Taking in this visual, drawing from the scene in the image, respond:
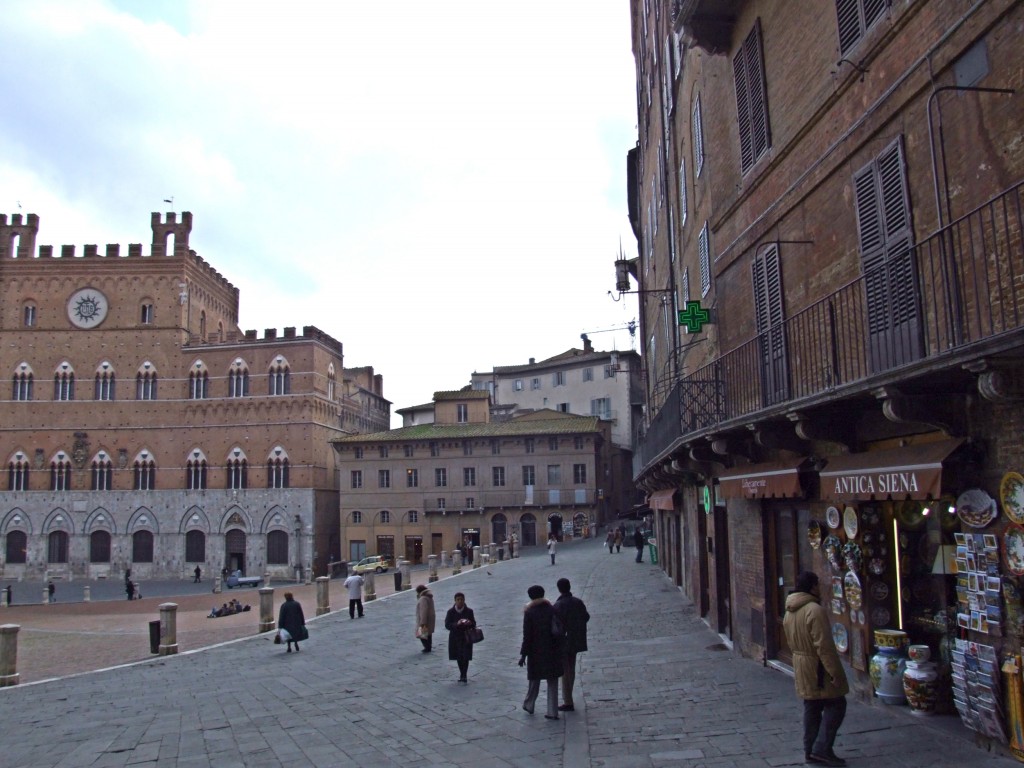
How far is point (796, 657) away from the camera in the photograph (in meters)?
7.26

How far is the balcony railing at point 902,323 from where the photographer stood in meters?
6.35

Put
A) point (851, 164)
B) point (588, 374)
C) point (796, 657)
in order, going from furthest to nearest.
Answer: point (588, 374), point (851, 164), point (796, 657)

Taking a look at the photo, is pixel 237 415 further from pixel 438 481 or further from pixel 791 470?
pixel 791 470

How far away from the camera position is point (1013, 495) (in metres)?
6.60

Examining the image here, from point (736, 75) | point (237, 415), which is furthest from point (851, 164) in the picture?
point (237, 415)

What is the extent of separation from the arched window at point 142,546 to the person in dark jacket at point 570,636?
56576 mm

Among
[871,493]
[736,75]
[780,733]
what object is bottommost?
[780,733]

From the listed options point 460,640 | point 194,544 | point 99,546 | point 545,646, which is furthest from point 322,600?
point 99,546

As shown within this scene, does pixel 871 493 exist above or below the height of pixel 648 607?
above

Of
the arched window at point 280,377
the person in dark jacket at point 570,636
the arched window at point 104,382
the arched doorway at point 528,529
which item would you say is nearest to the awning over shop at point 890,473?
the person in dark jacket at point 570,636

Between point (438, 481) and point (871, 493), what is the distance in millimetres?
53200

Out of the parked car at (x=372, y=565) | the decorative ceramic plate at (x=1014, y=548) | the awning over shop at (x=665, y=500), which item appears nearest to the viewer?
the decorative ceramic plate at (x=1014, y=548)

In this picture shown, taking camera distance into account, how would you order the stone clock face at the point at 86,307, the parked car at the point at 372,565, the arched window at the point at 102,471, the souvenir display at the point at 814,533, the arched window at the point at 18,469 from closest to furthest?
the souvenir display at the point at 814,533
the parked car at the point at 372,565
the arched window at the point at 102,471
the arched window at the point at 18,469
the stone clock face at the point at 86,307

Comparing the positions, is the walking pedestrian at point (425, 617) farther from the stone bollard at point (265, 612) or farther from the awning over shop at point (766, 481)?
the stone bollard at point (265, 612)
